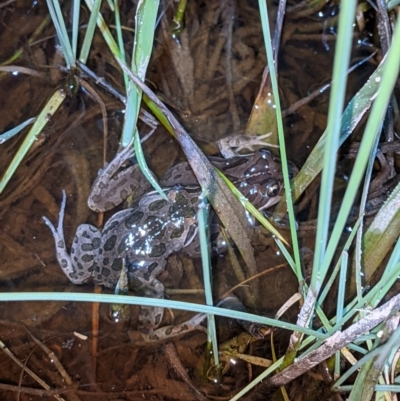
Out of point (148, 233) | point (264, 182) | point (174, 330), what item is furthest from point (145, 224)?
point (264, 182)

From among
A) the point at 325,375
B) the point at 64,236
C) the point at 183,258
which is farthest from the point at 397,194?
the point at 64,236

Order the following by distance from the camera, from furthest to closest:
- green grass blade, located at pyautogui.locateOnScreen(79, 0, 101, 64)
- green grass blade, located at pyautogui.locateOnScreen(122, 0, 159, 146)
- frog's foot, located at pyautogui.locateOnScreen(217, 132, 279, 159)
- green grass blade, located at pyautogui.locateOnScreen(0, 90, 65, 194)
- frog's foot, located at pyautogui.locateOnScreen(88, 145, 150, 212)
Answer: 1. frog's foot, located at pyautogui.locateOnScreen(217, 132, 279, 159)
2. frog's foot, located at pyautogui.locateOnScreen(88, 145, 150, 212)
3. green grass blade, located at pyautogui.locateOnScreen(0, 90, 65, 194)
4. green grass blade, located at pyautogui.locateOnScreen(79, 0, 101, 64)
5. green grass blade, located at pyautogui.locateOnScreen(122, 0, 159, 146)

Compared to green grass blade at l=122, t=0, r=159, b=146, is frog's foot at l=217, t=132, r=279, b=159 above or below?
below

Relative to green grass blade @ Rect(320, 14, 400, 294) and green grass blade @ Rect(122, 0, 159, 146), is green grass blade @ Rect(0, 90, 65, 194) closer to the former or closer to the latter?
green grass blade @ Rect(122, 0, 159, 146)

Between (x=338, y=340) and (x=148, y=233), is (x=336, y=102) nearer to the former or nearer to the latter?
(x=338, y=340)

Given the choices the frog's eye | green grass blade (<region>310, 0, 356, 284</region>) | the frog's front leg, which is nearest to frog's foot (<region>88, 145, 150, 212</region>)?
the frog's front leg
